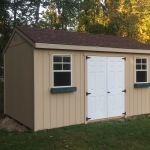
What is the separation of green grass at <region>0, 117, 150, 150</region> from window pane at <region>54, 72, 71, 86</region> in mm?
1385

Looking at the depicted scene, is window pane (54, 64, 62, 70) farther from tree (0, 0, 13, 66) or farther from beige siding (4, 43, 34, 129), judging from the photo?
tree (0, 0, 13, 66)

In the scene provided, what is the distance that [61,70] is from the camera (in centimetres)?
680

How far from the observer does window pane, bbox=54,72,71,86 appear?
22.1 feet

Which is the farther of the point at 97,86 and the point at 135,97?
the point at 135,97

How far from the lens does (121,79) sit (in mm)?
8039

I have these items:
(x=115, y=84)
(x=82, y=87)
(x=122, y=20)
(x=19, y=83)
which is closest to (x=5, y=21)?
(x=122, y=20)

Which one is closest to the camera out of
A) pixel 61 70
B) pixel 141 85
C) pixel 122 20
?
pixel 61 70

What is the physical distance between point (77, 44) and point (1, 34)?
406 inches

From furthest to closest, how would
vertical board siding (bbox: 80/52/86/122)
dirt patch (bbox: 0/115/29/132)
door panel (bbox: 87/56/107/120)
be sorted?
door panel (bbox: 87/56/107/120) → vertical board siding (bbox: 80/52/86/122) → dirt patch (bbox: 0/115/29/132)

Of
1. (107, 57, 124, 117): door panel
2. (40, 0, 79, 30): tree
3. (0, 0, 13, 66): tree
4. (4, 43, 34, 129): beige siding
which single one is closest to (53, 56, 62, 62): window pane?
(4, 43, 34, 129): beige siding

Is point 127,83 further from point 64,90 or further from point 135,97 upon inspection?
point 64,90

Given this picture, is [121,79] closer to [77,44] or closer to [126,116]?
[126,116]

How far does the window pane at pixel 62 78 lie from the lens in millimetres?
6750

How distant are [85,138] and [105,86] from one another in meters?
2.45
